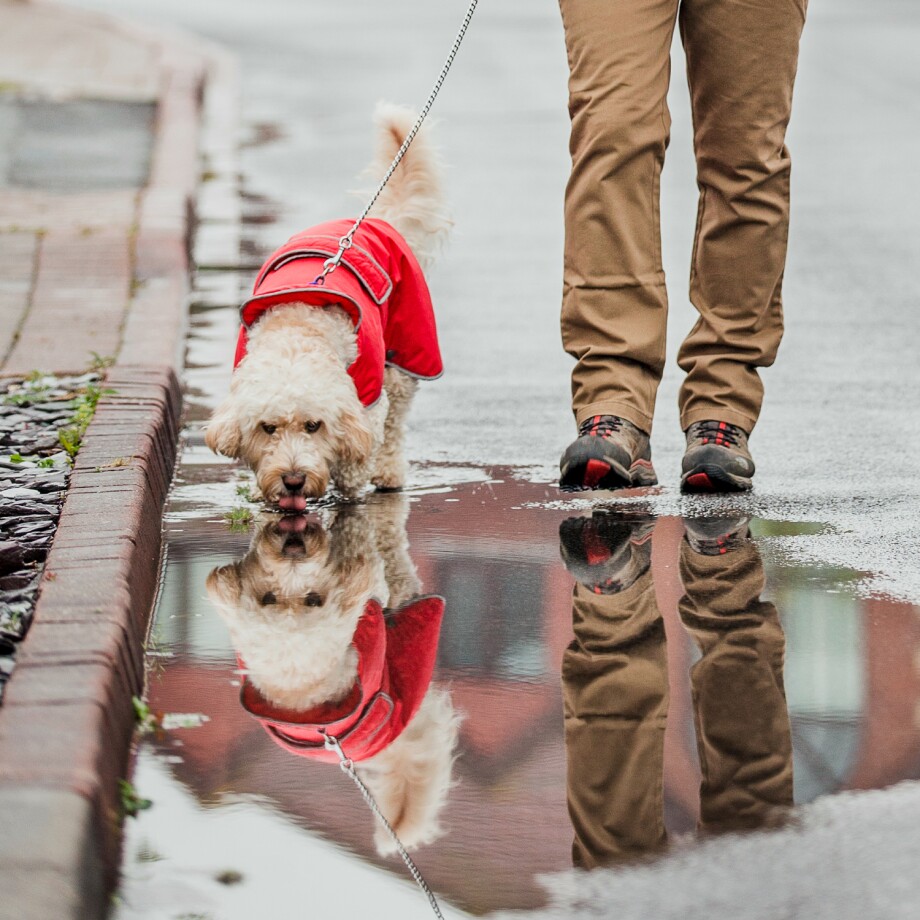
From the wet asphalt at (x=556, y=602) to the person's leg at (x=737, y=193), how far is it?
0.31m

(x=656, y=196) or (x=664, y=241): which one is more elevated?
(x=664, y=241)

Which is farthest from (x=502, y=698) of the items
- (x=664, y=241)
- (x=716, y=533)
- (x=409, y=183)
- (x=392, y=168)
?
(x=664, y=241)

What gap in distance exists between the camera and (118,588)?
3.92 meters

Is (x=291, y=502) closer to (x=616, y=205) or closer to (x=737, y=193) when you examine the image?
(x=616, y=205)

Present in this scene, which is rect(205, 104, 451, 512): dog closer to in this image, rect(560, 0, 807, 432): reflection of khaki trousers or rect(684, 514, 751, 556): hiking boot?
rect(560, 0, 807, 432): reflection of khaki trousers

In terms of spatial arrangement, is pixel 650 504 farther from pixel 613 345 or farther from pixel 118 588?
Result: pixel 118 588

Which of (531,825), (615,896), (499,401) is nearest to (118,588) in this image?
(531,825)

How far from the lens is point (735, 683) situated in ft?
12.4

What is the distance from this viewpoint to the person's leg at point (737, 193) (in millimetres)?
5379

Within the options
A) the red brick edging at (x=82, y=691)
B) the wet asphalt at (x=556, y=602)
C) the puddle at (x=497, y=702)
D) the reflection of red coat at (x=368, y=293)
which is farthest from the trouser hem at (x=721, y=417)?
the red brick edging at (x=82, y=691)

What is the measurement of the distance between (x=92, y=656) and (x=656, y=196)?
263 cm

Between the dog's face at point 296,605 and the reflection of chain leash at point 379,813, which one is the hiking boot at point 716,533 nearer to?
the dog's face at point 296,605

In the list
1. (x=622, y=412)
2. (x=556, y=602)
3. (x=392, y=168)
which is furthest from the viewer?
(x=392, y=168)

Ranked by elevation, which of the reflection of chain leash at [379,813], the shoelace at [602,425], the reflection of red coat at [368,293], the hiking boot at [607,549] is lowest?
the reflection of chain leash at [379,813]
